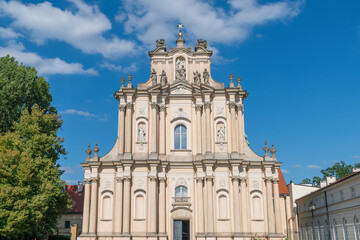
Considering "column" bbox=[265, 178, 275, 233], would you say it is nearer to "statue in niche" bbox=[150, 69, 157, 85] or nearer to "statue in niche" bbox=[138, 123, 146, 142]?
"statue in niche" bbox=[138, 123, 146, 142]

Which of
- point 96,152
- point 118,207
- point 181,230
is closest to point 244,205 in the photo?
point 181,230

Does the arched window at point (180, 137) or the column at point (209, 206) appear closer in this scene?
the column at point (209, 206)

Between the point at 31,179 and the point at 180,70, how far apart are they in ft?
49.8

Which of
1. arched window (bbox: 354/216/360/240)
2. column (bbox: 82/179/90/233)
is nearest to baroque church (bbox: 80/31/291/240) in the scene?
column (bbox: 82/179/90/233)

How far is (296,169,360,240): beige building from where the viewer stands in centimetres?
2889

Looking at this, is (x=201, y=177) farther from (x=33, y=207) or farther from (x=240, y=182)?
(x=33, y=207)

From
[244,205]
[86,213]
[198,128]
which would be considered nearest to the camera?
[244,205]

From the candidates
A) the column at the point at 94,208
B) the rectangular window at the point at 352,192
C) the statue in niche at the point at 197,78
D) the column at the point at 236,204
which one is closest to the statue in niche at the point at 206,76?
the statue in niche at the point at 197,78

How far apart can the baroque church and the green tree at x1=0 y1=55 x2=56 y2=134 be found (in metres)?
7.02

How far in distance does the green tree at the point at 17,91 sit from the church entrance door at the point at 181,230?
1527cm

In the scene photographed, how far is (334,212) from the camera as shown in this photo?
3341 cm

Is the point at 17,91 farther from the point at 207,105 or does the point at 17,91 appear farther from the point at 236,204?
the point at 236,204

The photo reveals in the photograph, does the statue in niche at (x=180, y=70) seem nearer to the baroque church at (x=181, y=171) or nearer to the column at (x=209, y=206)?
the baroque church at (x=181, y=171)

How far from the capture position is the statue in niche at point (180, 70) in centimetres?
3284
